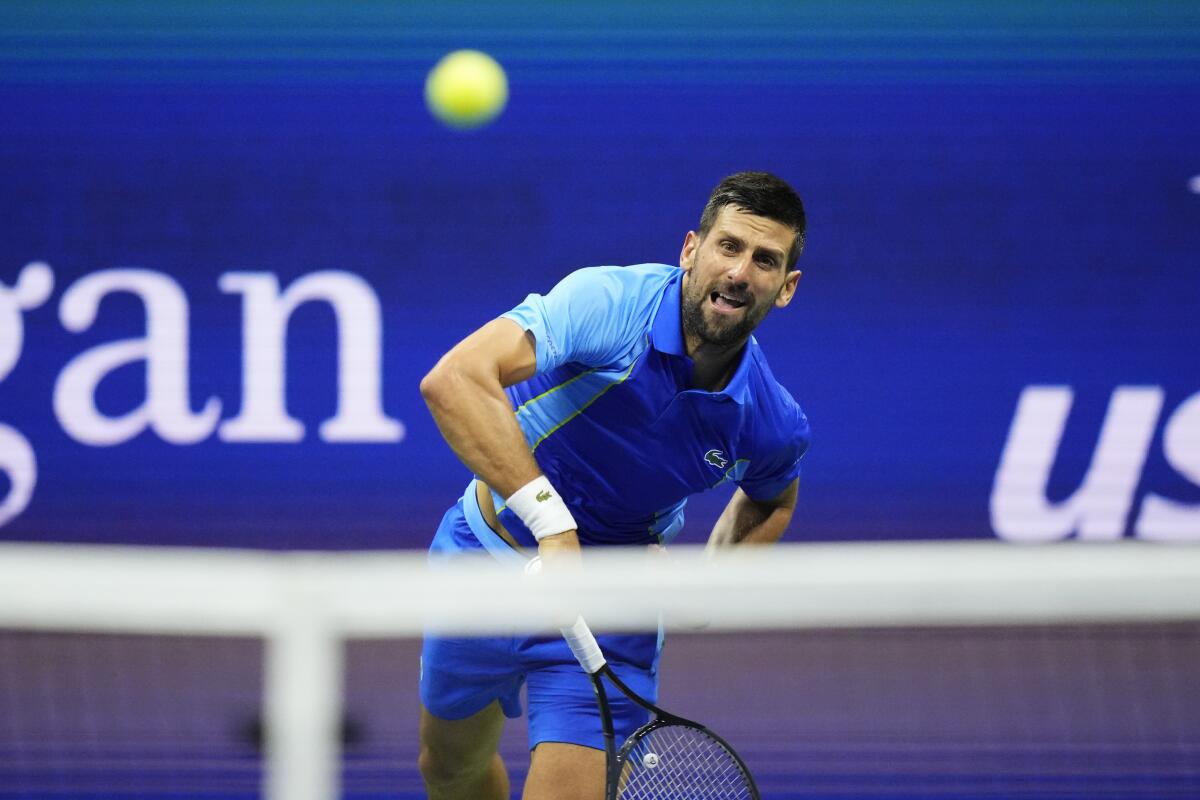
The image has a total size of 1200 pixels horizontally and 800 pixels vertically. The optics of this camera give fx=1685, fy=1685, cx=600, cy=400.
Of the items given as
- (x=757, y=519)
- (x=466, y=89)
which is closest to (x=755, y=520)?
(x=757, y=519)

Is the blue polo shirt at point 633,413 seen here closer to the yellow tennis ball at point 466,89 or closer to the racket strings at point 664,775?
the racket strings at point 664,775

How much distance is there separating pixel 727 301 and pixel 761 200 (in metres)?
0.23

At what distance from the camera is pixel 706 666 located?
6168 millimetres

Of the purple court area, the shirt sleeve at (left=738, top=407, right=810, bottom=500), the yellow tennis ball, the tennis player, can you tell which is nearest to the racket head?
the tennis player

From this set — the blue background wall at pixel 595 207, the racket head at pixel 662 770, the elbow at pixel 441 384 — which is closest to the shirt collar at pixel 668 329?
the elbow at pixel 441 384

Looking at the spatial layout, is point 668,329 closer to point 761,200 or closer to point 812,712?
point 761,200

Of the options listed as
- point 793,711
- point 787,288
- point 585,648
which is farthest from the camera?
point 793,711

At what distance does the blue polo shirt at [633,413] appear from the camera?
11.2 ft

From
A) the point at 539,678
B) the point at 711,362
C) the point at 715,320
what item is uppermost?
the point at 715,320

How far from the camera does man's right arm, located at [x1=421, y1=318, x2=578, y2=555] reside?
10.4 feet

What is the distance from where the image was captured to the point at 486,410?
10.4 feet

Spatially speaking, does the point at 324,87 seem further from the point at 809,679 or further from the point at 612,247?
the point at 809,679

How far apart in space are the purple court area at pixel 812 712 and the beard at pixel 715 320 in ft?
5.99

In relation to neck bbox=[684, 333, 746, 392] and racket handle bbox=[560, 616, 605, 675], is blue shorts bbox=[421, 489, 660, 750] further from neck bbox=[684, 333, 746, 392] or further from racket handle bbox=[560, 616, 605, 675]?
neck bbox=[684, 333, 746, 392]
